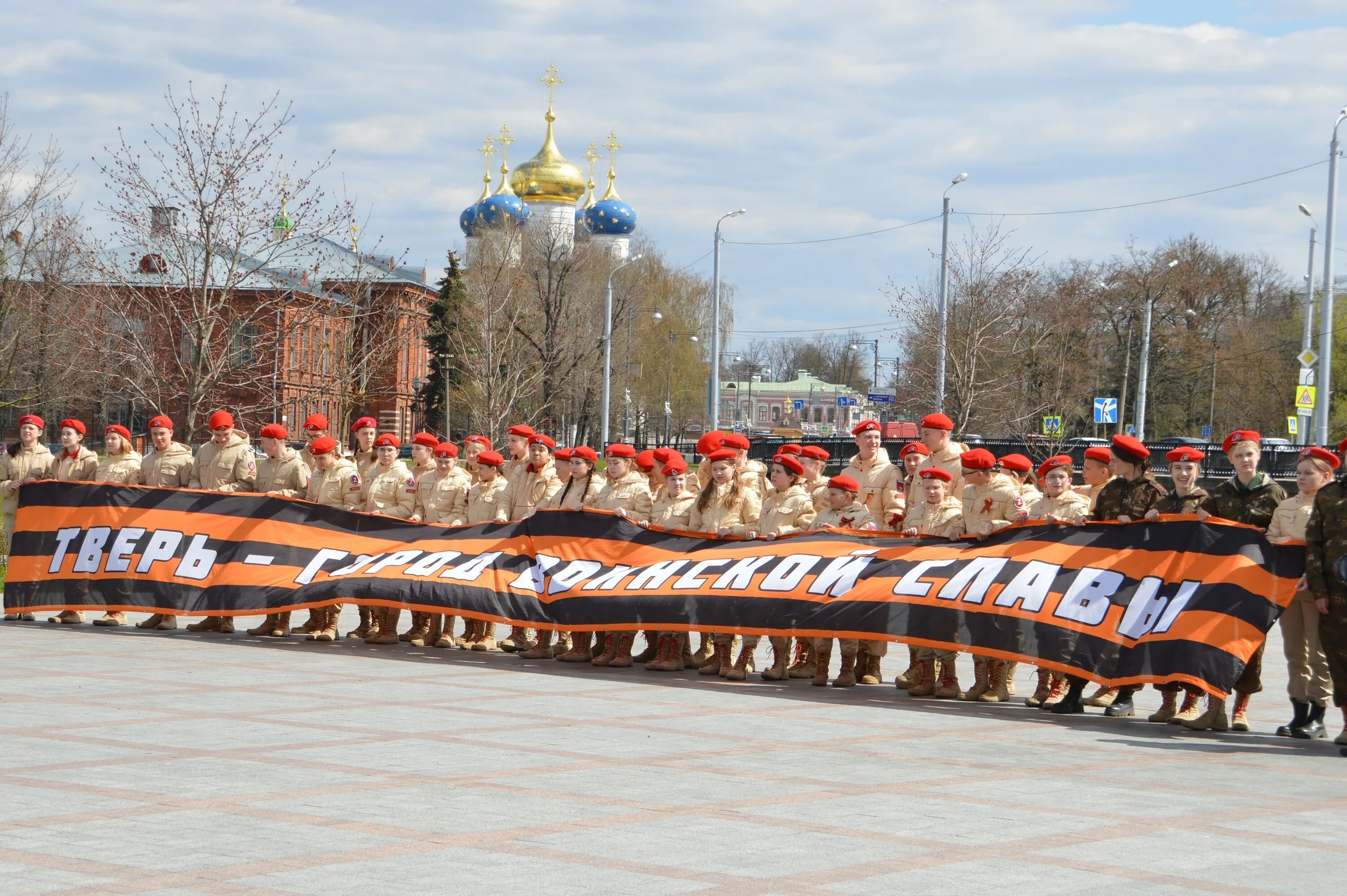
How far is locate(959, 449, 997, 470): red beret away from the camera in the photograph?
12.1 m

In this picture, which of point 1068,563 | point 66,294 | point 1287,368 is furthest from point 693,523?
point 1287,368

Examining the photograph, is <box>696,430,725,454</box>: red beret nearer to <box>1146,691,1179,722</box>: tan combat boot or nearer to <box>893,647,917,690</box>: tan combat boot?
<box>893,647,917,690</box>: tan combat boot

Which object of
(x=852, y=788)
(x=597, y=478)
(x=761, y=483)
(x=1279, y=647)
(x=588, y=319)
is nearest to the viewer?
(x=852, y=788)

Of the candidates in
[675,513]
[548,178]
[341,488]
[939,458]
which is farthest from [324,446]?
[548,178]

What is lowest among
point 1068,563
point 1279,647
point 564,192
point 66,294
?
point 1279,647

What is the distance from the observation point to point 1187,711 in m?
10.8

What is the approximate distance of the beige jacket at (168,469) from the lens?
15672 mm

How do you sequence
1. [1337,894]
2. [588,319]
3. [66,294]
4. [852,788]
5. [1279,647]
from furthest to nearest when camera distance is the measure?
[588,319]
[66,294]
[1279,647]
[852,788]
[1337,894]

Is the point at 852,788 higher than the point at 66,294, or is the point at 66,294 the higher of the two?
the point at 66,294

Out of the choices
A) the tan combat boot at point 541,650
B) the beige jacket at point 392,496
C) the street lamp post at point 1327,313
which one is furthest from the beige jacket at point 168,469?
the street lamp post at point 1327,313

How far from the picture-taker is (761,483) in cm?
1590

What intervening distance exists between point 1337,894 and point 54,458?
14.0 metres

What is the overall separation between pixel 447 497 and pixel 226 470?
2406mm

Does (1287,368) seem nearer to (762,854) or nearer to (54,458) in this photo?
(54,458)
